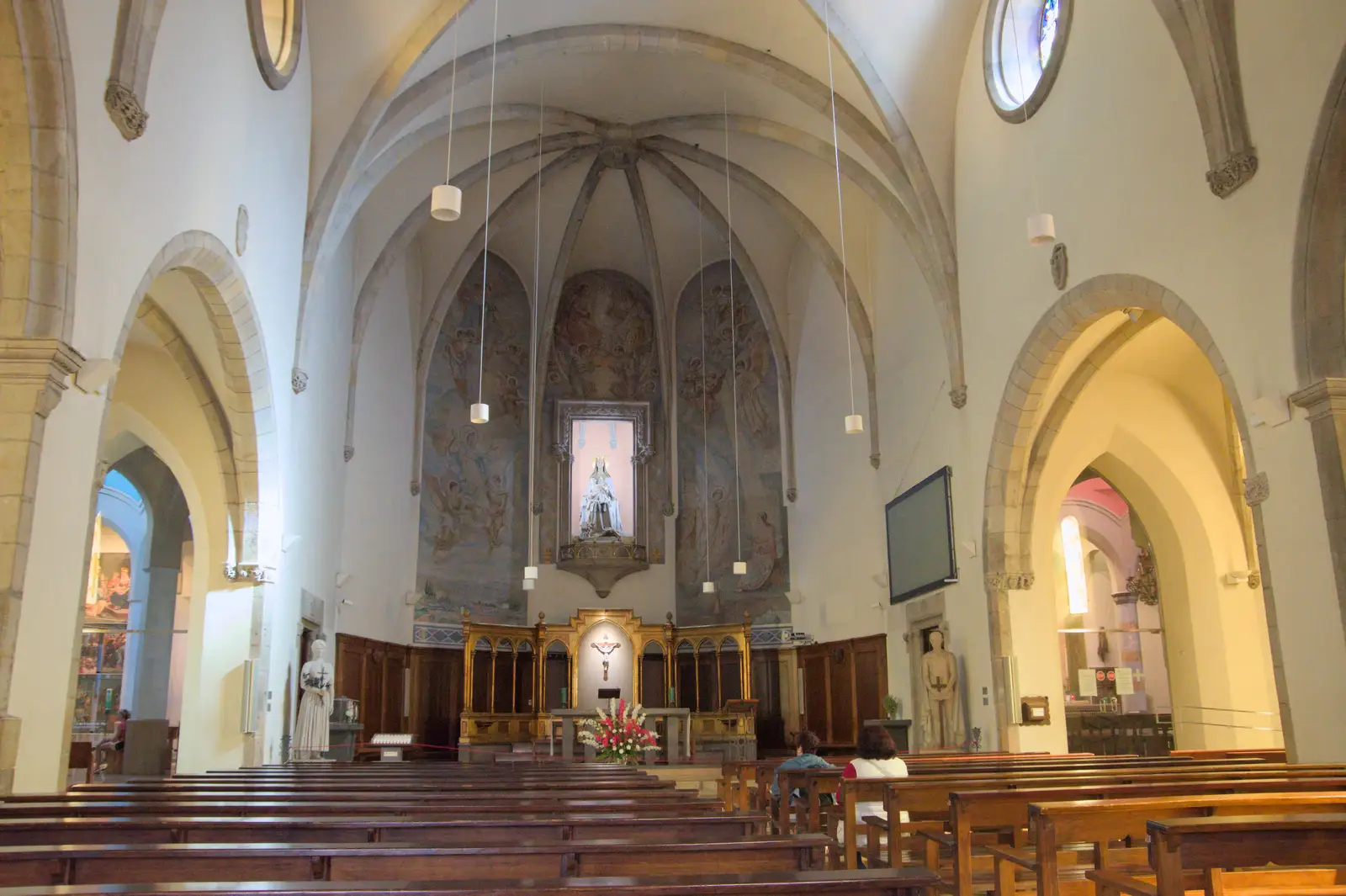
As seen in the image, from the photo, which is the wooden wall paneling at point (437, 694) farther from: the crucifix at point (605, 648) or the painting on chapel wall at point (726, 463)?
the painting on chapel wall at point (726, 463)

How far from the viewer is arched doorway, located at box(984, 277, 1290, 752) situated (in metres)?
14.0

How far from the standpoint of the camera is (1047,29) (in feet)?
43.4

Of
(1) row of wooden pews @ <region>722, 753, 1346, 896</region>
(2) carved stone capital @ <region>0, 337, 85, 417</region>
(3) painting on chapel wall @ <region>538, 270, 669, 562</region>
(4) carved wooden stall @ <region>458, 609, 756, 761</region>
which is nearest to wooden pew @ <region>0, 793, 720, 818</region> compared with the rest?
(1) row of wooden pews @ <region>722, 753, 1346, 896</region>

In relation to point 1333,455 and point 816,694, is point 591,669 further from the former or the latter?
point 1333,455

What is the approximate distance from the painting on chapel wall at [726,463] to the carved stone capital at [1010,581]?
27.7ft

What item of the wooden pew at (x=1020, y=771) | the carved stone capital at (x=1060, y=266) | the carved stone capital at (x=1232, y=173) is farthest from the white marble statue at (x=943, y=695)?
the carved stone capital at (x=1232, y=173)

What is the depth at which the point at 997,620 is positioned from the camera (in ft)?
47.2

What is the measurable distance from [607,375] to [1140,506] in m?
12.3

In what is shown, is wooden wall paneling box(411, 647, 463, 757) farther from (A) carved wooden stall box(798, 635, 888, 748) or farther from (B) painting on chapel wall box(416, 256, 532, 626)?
(A) carved wooden stall box(798, 635, 888, 748)

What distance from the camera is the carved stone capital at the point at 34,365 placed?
25.3ft

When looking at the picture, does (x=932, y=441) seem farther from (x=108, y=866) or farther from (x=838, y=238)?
(x=108, y=866)

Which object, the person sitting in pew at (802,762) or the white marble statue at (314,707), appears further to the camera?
the white marble statue at (314,707)

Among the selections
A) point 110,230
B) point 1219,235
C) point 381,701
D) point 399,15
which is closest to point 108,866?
point 110,230

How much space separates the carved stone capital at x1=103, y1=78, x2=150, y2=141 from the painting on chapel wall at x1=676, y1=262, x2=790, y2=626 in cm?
1621
